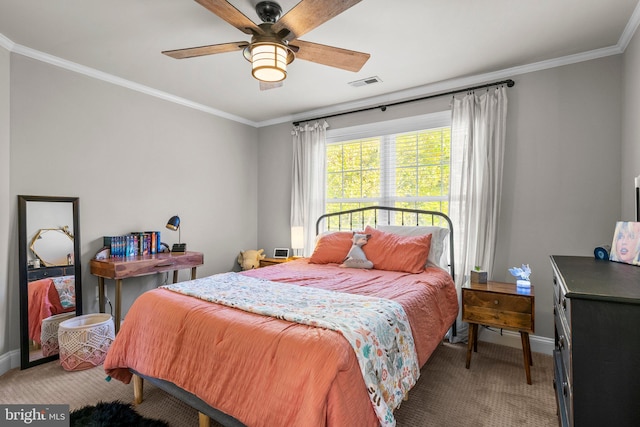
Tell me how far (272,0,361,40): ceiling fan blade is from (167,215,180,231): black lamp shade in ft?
8.15

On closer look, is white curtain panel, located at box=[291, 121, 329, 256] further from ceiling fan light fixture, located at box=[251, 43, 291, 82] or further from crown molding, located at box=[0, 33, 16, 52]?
crown molding, located at box=[0, 33, 16, 52]

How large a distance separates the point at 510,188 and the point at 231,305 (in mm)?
2723

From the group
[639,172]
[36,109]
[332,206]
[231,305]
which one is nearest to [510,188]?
[639,172]

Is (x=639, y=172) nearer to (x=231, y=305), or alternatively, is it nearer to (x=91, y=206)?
(x=231, y=305)

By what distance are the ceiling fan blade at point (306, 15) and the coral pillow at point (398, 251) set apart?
1936mm

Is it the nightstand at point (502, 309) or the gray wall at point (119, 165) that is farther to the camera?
the gray wall at point (119, 165)

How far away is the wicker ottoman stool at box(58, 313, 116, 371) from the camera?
255 cm

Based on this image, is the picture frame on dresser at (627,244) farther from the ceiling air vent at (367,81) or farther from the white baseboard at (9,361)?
the white baseboard at (9,361)

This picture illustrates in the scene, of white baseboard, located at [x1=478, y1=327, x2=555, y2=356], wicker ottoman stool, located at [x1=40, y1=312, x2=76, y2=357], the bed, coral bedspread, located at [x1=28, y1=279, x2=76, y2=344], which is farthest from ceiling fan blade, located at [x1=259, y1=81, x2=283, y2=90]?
white baseboard, located at [x1=478, y1=327, x2=555, y2=356]

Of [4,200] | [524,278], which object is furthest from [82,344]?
[524,278]

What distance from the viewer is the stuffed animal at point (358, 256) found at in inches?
118

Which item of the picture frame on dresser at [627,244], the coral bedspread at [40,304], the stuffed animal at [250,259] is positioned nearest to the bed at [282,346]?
the picture frame on dresser at [627,244]

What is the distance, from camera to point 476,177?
10.2ft

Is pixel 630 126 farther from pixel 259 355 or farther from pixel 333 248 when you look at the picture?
pixel 259 355
